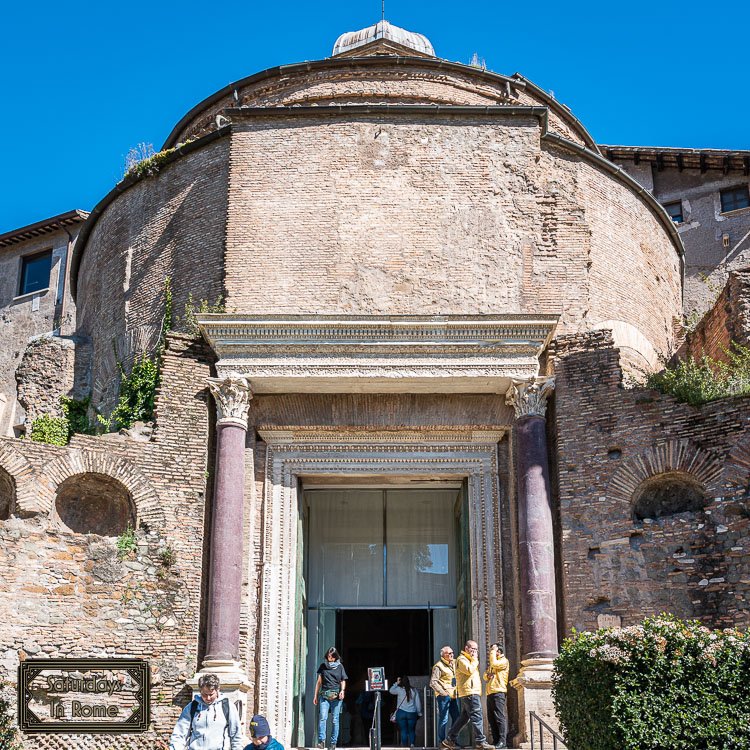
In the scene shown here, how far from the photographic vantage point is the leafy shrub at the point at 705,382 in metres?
16.2

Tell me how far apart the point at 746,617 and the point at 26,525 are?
31.5ft

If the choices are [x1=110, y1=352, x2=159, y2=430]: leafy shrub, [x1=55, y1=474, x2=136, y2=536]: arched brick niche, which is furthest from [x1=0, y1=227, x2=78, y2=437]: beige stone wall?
[x1=55, y1=474, x2=136, y2=536]: arched brick niche

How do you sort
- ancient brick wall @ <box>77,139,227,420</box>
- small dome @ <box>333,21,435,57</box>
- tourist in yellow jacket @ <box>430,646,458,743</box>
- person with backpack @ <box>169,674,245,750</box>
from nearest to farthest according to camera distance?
person with backpack @ <box>169,674,245,750</box>
tourist in yellow jacket @ <box>430,646,458,743</box>
ancient brick wall @ <box>77,139,227,420</box>
small dome @ <box>333,21,435,57</box>

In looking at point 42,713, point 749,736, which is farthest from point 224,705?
point 42,713

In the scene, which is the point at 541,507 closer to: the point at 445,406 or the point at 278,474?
the point at 445,406

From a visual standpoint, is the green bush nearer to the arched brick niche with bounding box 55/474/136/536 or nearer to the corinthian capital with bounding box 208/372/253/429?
the corinthian capital with bounding box 208/372/253/429

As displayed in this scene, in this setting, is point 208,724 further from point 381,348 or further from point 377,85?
point 377,85

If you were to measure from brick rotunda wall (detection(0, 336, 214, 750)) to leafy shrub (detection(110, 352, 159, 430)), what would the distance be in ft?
2.60

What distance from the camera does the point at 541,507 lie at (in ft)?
52.5

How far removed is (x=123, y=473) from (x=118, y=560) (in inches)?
48.8

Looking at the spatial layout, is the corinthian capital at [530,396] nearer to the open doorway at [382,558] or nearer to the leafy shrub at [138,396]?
the open doorway at [382,558]

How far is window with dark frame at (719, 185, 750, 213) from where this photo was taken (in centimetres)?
2864

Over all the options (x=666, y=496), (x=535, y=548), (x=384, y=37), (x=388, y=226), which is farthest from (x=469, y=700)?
(x=384, y=37)

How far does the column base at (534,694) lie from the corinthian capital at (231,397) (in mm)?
5282
